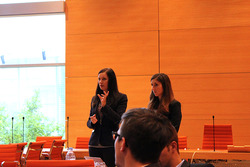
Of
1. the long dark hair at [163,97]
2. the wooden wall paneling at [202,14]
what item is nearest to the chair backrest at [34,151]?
the long dark hair at [163,97]

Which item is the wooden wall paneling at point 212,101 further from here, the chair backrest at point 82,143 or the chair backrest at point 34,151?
the chair backrest at point 34,151

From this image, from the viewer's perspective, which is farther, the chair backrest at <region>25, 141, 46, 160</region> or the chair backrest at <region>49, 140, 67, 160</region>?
the chair backrest at <region>49, 140, 67, 160</region>

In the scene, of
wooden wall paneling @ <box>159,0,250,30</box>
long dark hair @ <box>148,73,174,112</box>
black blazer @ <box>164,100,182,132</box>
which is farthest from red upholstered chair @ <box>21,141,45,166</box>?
wooden wall paneling @ <box>159,0,250,30</box>

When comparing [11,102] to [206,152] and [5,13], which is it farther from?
[206,152]

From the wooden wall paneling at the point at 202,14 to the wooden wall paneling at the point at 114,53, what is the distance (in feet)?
1.66

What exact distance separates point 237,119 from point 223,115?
1.00ft

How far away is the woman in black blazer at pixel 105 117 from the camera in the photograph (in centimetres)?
336

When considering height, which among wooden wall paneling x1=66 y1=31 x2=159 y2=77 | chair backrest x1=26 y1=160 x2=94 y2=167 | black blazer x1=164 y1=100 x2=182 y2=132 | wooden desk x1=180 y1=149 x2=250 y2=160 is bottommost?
wooden desk x1=180 y1=149 x2=250 y2=160

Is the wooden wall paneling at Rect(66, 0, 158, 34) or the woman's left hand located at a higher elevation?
the wooden wall paneling at Rect(66, 0, 158, 34)

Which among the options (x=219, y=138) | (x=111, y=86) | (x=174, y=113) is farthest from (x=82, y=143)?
(x=174, y=113)

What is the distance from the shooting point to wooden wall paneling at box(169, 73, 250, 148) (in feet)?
26.3

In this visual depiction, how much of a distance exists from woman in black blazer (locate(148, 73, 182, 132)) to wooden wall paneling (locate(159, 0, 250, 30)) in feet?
16.4

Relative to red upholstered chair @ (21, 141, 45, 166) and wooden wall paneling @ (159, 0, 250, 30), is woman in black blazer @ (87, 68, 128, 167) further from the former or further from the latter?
wooden wall paneling @ (159, 0, 250, 30)

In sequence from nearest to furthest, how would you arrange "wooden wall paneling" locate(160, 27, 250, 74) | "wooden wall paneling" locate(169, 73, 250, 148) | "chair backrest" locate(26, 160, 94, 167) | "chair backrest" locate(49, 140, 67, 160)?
1. "chair backrest" locate(26, 160, 94, 167)
2. "chair backrest" locate(49, 140, 67, 160)
3. "wooden wall paneling" locate(169, 73, 250, 148)
4. "wooden wall paneling" locate(160, 27, 250, 74)
